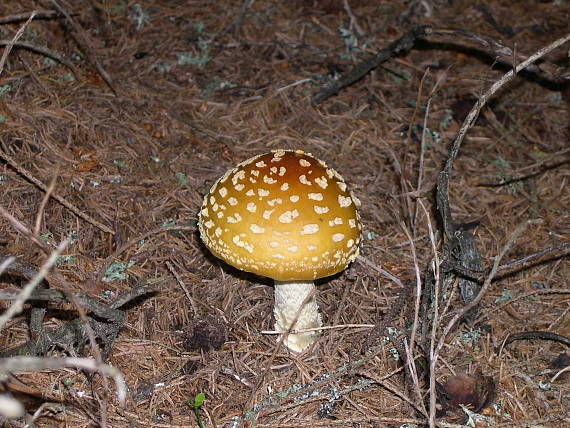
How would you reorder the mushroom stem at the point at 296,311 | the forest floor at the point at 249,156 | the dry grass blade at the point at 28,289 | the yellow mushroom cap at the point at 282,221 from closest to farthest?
the dry grass blade at the point at 28,289 → the yellow mushroom cap at the point at 282,221 → the forest floor at the point at 249,156 → the mushroom stem at the point at 296,311

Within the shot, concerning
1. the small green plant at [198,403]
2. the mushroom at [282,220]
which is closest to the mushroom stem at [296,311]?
the mushroom at [282,220]

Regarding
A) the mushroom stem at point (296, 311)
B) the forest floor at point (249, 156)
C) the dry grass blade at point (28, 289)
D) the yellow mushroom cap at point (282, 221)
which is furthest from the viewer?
A: the mushroom stem at point (296, 311)

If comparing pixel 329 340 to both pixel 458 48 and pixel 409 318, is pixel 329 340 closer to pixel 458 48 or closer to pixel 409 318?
pixel 409 318

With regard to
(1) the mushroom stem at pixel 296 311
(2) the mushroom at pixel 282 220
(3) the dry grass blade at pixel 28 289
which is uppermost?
(3) the dry grass blade at pixel 28 289

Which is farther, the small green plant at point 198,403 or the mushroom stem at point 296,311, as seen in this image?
the mushroom stem at point 296,311

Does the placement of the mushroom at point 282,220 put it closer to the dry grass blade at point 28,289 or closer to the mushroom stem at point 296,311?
the mushroom stem at point 296,311

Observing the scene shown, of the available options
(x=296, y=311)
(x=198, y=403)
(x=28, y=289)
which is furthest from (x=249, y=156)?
(x=28, y=289)

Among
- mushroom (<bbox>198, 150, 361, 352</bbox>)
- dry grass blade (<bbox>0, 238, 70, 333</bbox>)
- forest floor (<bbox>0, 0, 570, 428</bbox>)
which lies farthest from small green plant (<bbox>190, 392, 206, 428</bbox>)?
dry grass blade (<bbox>0, 238, 70, 333</bbox>)

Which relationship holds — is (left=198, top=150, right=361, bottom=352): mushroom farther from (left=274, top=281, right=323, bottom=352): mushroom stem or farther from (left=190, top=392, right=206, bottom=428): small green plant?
(left=190, top=392, right=206, bottom=428): small green plant
